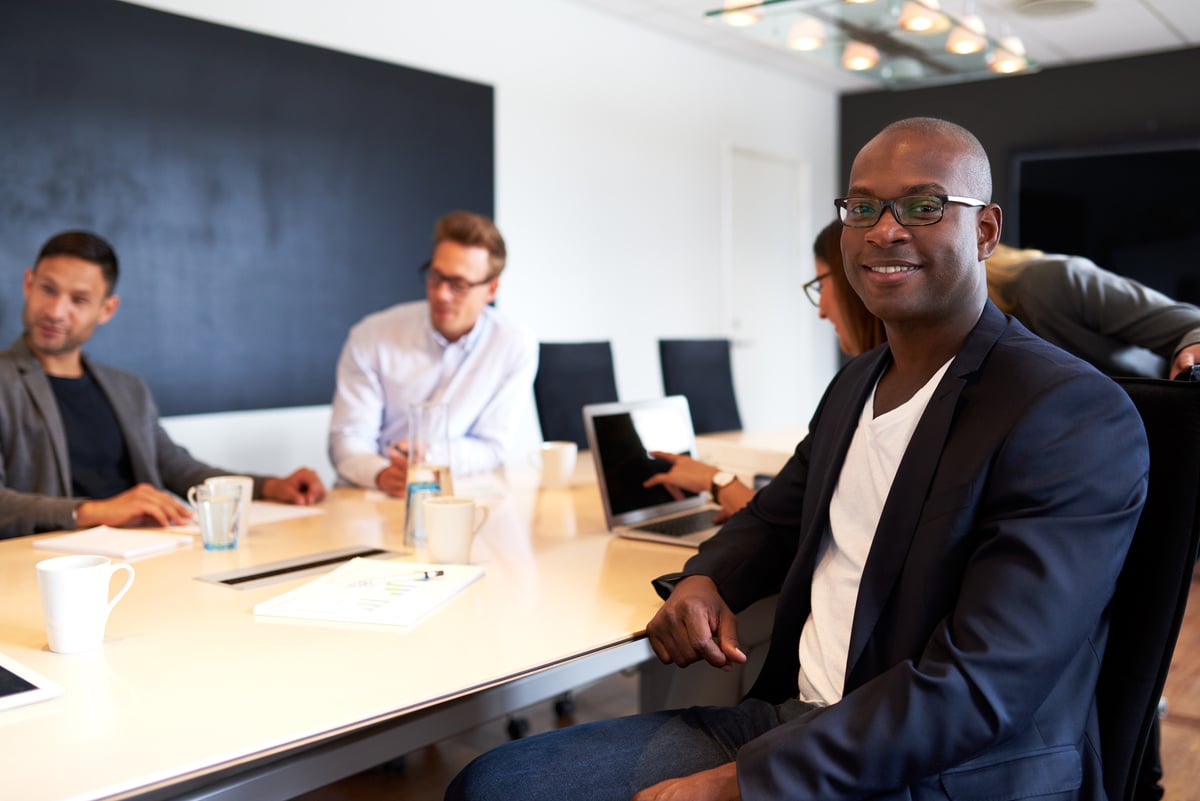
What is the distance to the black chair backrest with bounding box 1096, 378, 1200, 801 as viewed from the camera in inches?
48.8

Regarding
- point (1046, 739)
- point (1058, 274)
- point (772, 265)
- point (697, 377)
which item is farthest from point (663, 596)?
point (772, 265)

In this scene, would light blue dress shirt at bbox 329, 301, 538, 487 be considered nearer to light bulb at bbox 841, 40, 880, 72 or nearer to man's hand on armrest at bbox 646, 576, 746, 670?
light bulb at bbox 841, 40, 880, 72

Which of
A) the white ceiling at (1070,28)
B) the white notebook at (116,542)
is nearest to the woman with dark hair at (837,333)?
the white notebook at (116,542)

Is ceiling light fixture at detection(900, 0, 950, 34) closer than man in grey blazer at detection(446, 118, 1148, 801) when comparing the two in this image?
No

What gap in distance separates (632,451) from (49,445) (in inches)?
53.9

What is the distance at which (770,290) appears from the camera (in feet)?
23.8

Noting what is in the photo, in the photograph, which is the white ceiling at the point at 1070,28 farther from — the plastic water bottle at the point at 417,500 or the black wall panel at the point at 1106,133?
the plastic water bottle at the point at 417,500

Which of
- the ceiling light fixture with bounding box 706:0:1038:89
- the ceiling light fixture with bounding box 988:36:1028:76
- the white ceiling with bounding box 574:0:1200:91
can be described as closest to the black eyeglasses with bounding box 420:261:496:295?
the ceiling light fixture with bounding box 706:0:1038:89

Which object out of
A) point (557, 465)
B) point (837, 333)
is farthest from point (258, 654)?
point (837, 333)

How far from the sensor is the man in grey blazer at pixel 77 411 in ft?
8.10

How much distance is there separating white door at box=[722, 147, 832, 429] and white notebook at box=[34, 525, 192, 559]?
202 inches

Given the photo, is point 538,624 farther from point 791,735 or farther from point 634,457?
point 634,457

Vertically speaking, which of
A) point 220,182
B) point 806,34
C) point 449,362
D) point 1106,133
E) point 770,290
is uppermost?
point 1106,133

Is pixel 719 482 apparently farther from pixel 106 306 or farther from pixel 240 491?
pixel 106 306
